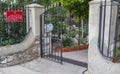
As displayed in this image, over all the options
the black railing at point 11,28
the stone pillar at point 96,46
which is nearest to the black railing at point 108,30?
the stone pillar at point 96,46

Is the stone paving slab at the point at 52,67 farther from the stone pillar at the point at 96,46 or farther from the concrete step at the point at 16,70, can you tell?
the stone pillar at the point at 96,46

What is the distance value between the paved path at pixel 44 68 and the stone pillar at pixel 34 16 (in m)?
1.32

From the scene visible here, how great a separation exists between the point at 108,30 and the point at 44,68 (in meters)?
2.45

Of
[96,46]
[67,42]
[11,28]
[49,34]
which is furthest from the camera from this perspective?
[67,42]

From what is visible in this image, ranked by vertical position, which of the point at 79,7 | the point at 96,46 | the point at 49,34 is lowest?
the point at 96,46

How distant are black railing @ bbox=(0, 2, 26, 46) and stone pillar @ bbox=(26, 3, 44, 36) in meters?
0.24

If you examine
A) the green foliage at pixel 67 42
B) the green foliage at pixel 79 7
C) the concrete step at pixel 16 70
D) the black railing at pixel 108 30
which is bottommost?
the concrete step at pixel 16 70

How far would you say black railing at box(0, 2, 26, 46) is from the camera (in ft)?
23.0

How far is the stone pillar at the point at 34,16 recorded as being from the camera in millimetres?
7148

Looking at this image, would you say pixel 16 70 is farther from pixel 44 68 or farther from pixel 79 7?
pixel 79 7

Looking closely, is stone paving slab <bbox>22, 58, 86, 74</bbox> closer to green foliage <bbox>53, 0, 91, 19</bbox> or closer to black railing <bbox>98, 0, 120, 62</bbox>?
black railing <bbox>98, 0, 120, 62</bbox>

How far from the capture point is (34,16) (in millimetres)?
7148

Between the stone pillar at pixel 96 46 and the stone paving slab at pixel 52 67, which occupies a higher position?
the stone pillar at pixel 96 46

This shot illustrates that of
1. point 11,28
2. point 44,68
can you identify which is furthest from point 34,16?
point 44,68
